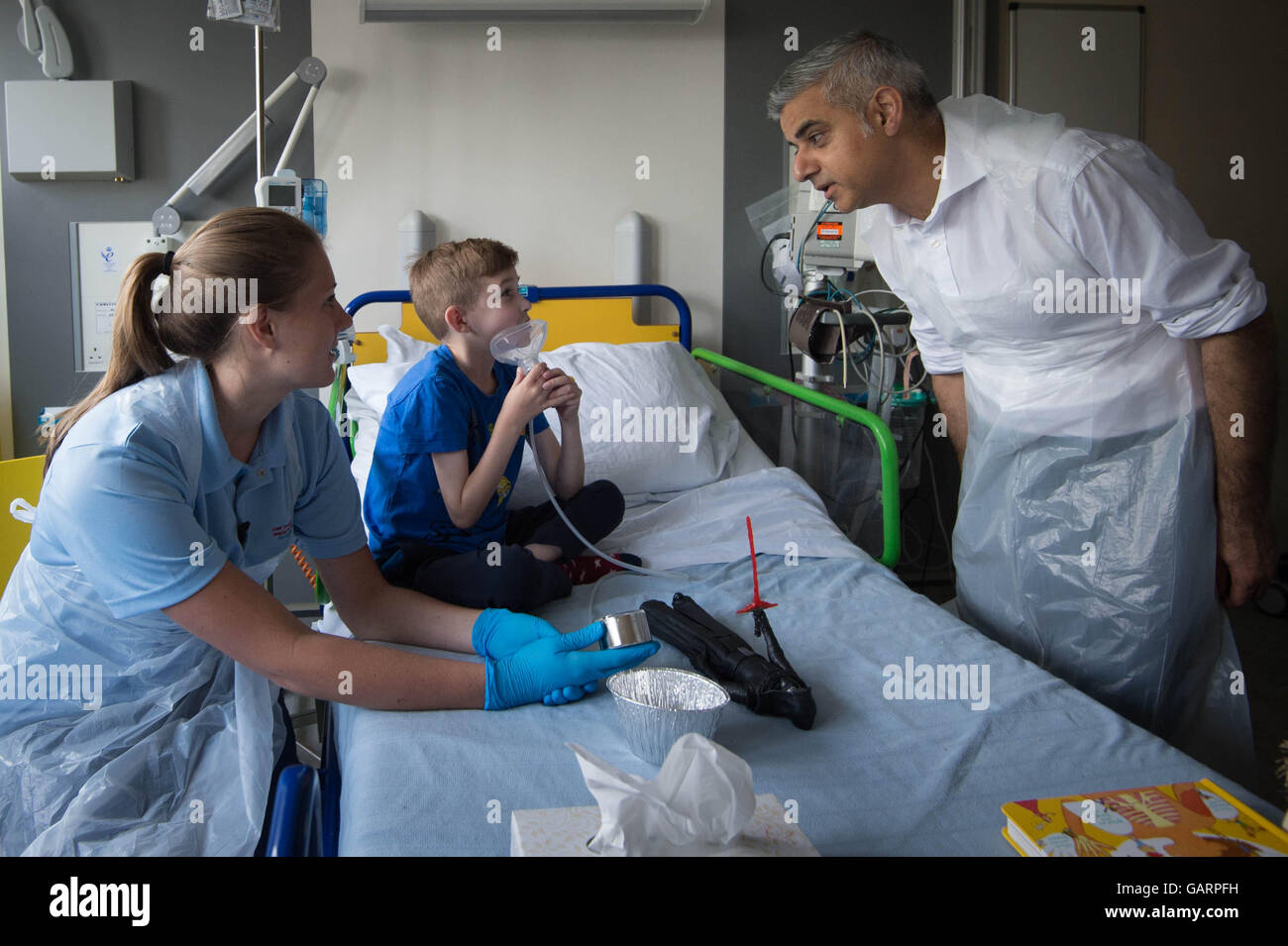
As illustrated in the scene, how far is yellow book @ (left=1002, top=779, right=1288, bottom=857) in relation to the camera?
87 centimetres

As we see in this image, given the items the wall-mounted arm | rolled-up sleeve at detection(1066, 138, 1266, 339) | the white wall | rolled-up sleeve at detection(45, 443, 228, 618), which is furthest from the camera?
the white wall

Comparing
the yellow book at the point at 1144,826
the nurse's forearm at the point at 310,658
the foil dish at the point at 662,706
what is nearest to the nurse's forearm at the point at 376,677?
the nurse's forearm at the point at 310,658

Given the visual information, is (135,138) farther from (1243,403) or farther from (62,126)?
(1243,403)

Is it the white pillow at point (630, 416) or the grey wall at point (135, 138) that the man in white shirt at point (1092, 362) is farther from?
the grey wall at point (135, 138)

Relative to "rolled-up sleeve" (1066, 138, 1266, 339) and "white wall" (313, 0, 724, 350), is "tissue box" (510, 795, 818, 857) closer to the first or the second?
"rolled-up sleeve" (1066, 138, 1266, 339)

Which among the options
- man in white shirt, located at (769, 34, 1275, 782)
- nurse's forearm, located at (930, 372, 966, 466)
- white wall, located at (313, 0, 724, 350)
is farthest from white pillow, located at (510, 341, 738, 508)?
man in white shirt, located at (769, 34, 1275, 782)

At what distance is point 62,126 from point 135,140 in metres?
0.18

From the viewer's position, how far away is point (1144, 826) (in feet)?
2.99

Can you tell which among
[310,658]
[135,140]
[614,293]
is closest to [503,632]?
[310,658]

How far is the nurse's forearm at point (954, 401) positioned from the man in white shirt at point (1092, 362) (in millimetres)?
250

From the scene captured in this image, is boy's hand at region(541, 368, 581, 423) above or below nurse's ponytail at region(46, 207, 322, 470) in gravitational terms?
below

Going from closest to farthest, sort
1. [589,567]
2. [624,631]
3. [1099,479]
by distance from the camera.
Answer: [624,631]
[1099,479]
[589,567]

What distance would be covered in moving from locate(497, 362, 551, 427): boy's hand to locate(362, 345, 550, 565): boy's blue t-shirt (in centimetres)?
10
